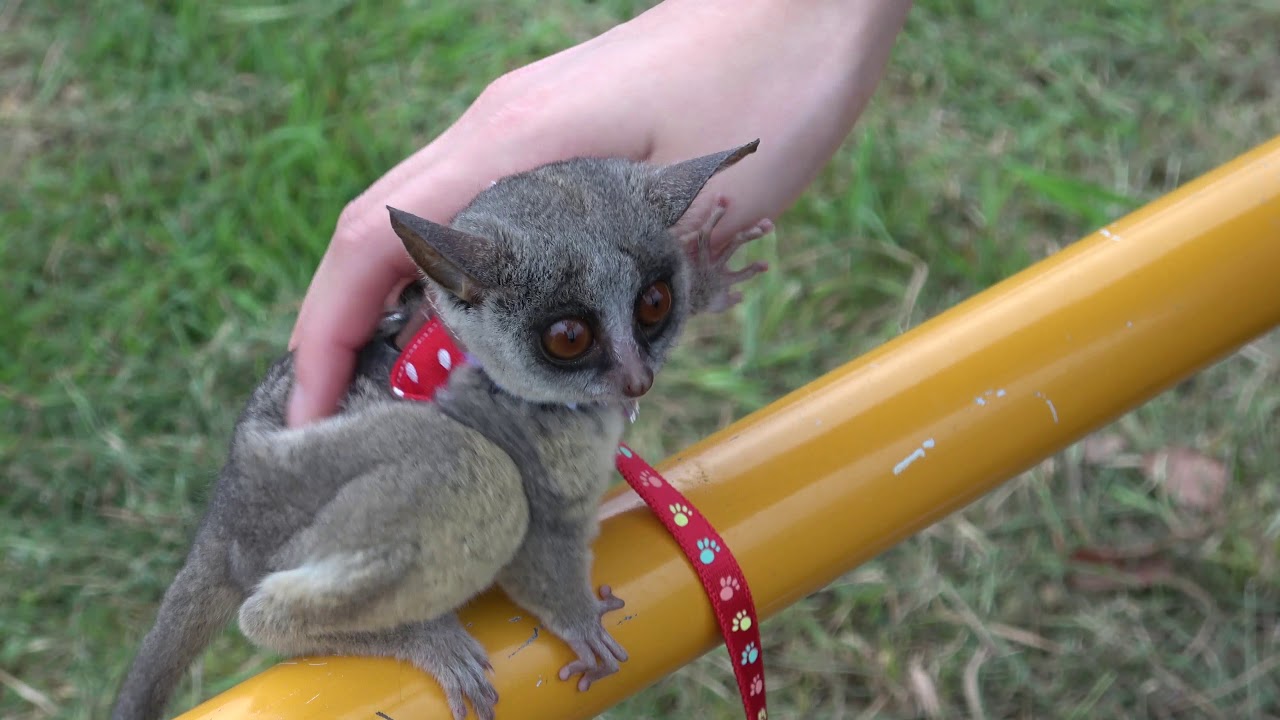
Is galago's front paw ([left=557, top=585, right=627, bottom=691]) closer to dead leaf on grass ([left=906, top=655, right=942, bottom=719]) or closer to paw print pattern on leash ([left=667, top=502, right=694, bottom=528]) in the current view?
paw print pattern on leash ([left=667, top=502, right=694, bottom=528])

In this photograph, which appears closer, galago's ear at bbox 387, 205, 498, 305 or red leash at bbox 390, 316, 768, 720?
galago's ear at bbox 387, 205, 498, 305

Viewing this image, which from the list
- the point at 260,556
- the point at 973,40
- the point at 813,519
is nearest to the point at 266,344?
the point at 260,556

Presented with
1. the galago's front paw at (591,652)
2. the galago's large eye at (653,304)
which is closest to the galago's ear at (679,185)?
the galago's large eye at (653,304)

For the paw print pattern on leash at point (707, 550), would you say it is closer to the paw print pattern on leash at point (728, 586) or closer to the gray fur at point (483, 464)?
the paw print pattern on leash at point (728, 586)

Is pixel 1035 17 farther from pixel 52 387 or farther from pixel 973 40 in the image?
pixel 52 387

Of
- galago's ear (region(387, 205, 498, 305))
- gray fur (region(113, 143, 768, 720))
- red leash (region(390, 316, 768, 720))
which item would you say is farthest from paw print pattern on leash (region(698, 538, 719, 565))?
galago's ear (region(387, 205, 498, 305))

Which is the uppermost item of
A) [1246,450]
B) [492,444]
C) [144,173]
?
[492,444]

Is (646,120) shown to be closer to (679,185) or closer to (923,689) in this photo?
(679,185)
